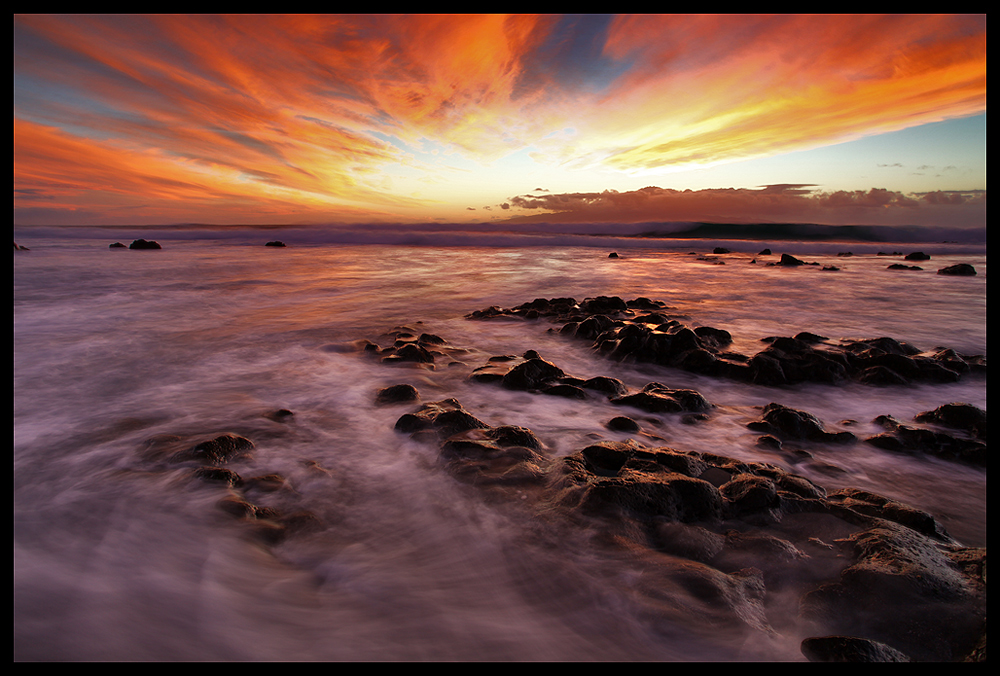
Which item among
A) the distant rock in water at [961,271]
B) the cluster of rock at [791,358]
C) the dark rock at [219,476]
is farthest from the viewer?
the distant rock in water at [961,271]

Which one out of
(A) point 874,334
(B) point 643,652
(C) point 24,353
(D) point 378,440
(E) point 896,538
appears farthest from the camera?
(A) point 874,334

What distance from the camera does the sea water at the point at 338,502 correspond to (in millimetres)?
Answer: 1288

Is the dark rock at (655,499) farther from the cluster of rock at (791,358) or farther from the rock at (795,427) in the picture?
the cluster of rock at (791,358)

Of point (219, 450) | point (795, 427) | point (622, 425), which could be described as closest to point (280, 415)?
point (219, 450)

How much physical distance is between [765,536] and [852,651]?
0.52 meters

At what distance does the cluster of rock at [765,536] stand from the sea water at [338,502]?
13 centimetres

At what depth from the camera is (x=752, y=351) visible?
4.51m

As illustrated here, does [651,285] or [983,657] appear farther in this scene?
[651,285]

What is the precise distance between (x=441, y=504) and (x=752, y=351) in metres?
3.98

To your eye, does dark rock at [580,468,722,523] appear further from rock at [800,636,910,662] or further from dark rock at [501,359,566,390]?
dark rock at [501,359,566,390]

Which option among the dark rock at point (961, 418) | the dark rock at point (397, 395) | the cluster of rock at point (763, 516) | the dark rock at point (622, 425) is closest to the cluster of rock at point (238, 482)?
the cluster of rock at point (763, 516)

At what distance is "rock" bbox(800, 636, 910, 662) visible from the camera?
1.12 metres
